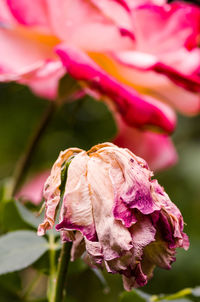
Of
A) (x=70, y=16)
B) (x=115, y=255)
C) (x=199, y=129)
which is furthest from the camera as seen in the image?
(x=199, y=129)

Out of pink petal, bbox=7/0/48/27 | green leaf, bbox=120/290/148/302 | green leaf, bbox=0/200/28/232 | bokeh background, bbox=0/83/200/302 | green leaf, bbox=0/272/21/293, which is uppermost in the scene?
pink petal, bbox=7/0/48/27

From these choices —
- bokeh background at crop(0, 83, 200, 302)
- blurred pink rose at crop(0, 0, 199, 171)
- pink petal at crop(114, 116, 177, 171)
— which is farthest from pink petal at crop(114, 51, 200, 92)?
bokeh background at crop(0, 83, 200, 302)

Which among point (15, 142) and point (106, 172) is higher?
point (106, 172)

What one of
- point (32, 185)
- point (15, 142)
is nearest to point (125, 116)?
point (32, 185)

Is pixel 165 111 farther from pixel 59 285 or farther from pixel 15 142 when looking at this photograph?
pixel 15 142

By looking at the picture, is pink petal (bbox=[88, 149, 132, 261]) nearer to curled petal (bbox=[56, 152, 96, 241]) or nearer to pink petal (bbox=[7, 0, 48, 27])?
curled petal (bbox=[56, 152, 96, 241])

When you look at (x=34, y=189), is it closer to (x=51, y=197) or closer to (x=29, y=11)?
(x=29, y=11)

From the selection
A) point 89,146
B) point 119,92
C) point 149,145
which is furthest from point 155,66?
point 89,146
